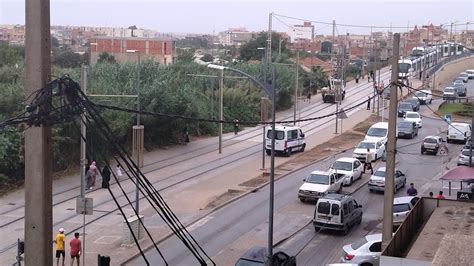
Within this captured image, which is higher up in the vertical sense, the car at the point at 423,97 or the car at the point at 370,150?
the car at the point at 423,97

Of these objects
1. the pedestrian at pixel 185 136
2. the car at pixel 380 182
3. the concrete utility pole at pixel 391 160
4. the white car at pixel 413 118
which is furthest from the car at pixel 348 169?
the white car at pixel 413 118

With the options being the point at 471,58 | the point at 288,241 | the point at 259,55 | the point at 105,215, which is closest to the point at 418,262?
the point at 288,241

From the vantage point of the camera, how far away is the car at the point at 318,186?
24062 mm

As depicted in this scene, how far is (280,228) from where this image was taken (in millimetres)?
20906

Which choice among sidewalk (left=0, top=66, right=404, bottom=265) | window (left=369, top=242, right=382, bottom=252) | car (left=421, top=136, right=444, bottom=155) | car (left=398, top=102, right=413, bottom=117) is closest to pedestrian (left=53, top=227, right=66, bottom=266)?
sidewalk (left=0, top=66, right=404, bottom=265)

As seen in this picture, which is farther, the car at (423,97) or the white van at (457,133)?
the car at (423,97)

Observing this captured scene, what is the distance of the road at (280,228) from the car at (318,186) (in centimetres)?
35

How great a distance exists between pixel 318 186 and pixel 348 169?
356 cm

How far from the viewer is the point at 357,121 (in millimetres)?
47688

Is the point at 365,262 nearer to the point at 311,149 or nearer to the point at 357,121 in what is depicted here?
the point at 311,149

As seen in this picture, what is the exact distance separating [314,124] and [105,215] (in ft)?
91.0

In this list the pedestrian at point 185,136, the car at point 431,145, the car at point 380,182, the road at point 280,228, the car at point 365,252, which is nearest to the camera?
the car at point 365,252

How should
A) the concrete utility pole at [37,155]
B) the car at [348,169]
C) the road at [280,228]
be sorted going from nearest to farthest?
the concrete utility pole at [37,155], the road at [280,228], the car at [348,169]

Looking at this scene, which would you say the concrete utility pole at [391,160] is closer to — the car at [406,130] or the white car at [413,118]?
the car at [406,130]
